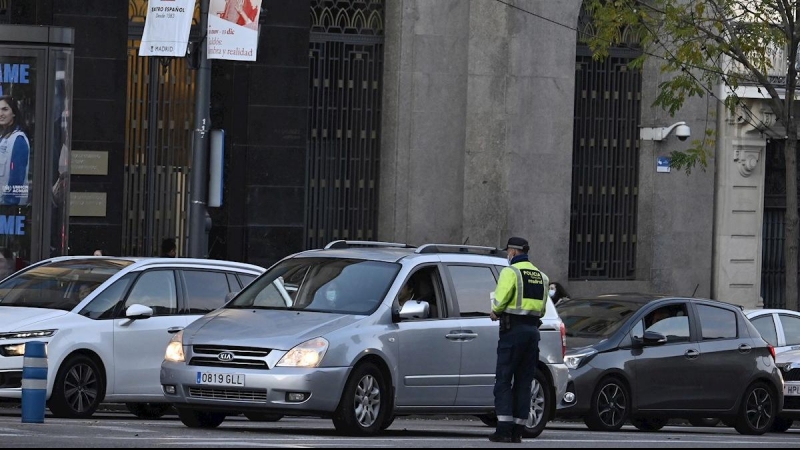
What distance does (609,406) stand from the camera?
60.1ft

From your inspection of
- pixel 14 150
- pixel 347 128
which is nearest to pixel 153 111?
pixel 347 128

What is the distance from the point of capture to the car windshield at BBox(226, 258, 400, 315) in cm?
1459

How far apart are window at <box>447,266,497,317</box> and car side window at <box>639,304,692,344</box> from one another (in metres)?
3.54

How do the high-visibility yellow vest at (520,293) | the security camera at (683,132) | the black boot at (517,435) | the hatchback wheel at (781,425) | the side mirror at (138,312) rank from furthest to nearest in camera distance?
1. the security camera at (683,132)
2. the hatchback wheel at (781,425)
3. the side mirror at (138,312)
4. the black boot at (517,435)
5. the high-visibility yellow vest at (520,293)

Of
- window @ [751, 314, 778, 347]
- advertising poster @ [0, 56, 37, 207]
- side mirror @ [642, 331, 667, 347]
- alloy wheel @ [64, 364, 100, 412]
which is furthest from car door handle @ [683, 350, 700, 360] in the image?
advertising poster @ [0, 56, 37, 207]

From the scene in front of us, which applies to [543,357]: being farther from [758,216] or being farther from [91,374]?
[758,216]

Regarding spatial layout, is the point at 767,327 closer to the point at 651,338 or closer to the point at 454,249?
the point at 651,338

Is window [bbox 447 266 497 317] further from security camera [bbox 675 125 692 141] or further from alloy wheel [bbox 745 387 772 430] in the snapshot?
security camera [bbox 675 125 692 141]

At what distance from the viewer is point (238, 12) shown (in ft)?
67.9

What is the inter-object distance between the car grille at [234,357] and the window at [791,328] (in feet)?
34.7

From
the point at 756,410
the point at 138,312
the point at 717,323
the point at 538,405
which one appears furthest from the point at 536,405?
the point at 756,410

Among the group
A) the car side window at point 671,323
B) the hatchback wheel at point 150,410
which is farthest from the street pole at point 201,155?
the car side window at point 671,323

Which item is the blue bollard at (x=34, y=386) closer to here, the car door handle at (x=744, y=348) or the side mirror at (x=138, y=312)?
the side mirror at (x=138, y=312)

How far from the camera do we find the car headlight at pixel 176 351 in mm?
14109
